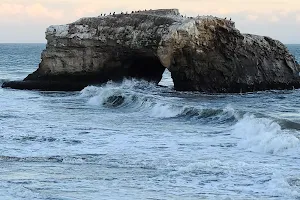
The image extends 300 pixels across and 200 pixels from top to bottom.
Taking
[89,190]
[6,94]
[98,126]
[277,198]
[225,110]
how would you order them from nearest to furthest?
[277,198]
[89,190]
[98,126]
[225,110]
[6,94]

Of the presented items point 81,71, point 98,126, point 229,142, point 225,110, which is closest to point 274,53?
point 81,71

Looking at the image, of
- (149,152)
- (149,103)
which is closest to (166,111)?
(149,103)

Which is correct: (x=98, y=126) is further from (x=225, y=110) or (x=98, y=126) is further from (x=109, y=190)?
(x=109, y=190)

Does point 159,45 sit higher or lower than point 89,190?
higher

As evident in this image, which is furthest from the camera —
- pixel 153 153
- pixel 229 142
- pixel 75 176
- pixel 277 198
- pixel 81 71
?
pixel 81 71

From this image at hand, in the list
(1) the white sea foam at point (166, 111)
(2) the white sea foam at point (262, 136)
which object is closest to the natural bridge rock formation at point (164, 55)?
(1) the white sea foam at point (166, 111)

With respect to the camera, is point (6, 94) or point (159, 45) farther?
point (6, 94)

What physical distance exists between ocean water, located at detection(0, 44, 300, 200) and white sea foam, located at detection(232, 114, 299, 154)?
3 centimetres

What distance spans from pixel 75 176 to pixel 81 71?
25419 millimetres

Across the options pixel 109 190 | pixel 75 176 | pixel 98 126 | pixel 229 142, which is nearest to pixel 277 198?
pixel 109 190

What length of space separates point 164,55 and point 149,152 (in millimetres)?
17371

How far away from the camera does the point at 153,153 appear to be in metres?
15.5

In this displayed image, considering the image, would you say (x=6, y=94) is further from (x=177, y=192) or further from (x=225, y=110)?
(x=177, y=192)

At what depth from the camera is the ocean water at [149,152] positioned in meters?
11.4
